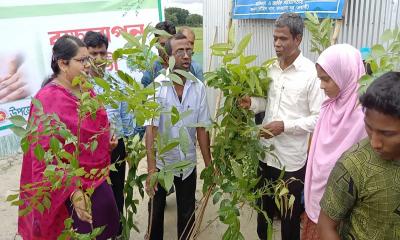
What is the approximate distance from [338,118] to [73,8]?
3744mm

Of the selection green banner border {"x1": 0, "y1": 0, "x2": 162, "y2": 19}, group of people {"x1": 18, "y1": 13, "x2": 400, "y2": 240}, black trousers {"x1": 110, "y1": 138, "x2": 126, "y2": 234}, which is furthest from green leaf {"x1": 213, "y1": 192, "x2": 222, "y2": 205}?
green banner border {"x1": 0, "y1": 0, "x2": 162, "y2": 19}

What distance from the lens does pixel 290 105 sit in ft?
6.74

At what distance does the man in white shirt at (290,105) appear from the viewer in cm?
201

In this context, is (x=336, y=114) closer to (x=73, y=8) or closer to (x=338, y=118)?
(x=338, y=118)

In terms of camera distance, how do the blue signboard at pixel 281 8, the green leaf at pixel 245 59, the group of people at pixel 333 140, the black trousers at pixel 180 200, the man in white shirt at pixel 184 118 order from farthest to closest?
the blue signboard at pixel 281 8
the black trousers at pixel 180 200
the man in white shirt at pixel 184 118
the green leaf at pixel 245 59
the group of people at pixel 333 140

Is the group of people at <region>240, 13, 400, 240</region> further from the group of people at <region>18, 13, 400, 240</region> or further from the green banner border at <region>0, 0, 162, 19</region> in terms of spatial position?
the green banner border at <region>0, 0, 162, 19</region>

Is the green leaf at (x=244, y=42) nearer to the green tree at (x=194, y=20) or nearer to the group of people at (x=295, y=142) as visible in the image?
the group of people at (x=295, y=142)

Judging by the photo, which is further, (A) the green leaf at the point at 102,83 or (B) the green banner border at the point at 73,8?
(B) the green banner border at the point at 73,8

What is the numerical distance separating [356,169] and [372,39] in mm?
1855

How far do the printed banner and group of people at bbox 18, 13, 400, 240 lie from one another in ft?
7.25

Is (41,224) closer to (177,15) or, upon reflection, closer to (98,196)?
(98,196)

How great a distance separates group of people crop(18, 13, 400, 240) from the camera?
1.05 m

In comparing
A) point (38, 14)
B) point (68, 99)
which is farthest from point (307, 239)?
point (38, 14)

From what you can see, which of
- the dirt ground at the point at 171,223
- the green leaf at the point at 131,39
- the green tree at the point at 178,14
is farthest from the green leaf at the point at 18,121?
the green tree at the point at 178,14
